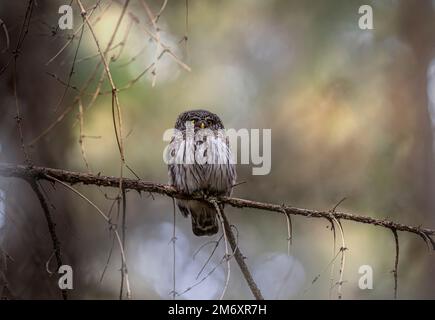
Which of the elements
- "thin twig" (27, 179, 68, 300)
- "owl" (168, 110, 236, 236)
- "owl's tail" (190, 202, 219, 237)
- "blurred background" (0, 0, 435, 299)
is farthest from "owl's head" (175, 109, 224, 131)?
"thin twig" (27, 179, 68, 300)

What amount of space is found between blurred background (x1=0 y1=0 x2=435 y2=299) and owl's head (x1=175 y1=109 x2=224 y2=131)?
0.28 m

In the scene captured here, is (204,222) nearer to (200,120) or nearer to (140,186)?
(200,120)

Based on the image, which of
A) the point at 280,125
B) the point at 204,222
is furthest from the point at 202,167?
the point at 280,125

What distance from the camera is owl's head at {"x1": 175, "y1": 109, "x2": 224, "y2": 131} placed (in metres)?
3.17

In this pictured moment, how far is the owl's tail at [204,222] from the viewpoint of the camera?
128 inches

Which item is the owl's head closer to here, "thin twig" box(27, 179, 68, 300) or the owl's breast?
the owl's breast

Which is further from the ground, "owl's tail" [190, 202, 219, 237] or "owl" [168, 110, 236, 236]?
"owl" [168, 110, 236, 236]

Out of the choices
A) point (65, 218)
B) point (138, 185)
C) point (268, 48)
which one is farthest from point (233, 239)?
point (268, 48)

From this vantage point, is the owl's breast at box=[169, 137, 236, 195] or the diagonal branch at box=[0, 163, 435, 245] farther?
the owl's breast at box=[169, 137, 236, 195]

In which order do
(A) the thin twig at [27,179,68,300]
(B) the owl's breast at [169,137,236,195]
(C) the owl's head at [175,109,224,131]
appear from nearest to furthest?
(A) the thin twig at [27,179,68,300], (B) the owl's breast at [169,137,236,195], (C) the owl's head at [175,109,224,131]

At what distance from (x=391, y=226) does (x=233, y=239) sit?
662 mm

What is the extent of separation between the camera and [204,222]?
3.31 m

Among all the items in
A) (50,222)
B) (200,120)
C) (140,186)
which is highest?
(200,120)

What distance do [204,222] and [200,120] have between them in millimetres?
608
